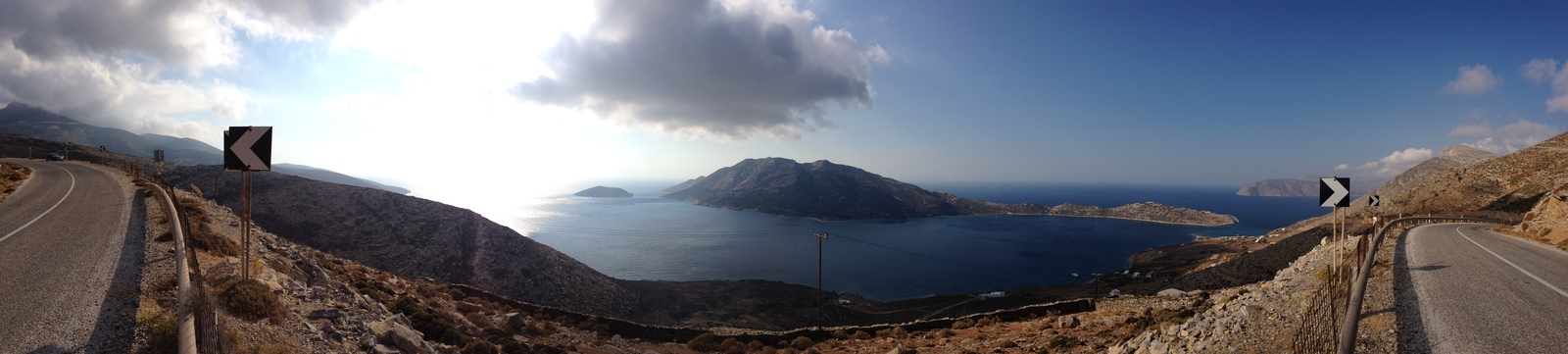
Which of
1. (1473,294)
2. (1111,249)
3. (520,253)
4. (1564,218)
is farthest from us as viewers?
(1111,249)

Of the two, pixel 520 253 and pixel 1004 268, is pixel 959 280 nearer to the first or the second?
pixel 1004 268

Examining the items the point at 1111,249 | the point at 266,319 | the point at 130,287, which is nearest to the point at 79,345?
the point at 266,319

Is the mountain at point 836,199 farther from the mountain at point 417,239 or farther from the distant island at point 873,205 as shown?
the mountain at point 417,239

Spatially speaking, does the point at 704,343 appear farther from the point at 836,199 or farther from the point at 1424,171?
the point at 1424,171

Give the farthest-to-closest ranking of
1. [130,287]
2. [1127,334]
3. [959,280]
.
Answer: [959,280]
[1127,334]
[130,287]

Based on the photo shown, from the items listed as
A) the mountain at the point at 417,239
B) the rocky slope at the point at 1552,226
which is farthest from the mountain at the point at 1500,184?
the mountain at the point at 417,239

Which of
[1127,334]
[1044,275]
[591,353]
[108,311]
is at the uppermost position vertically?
[108,311]

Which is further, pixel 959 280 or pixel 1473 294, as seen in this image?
pixel 959 280
